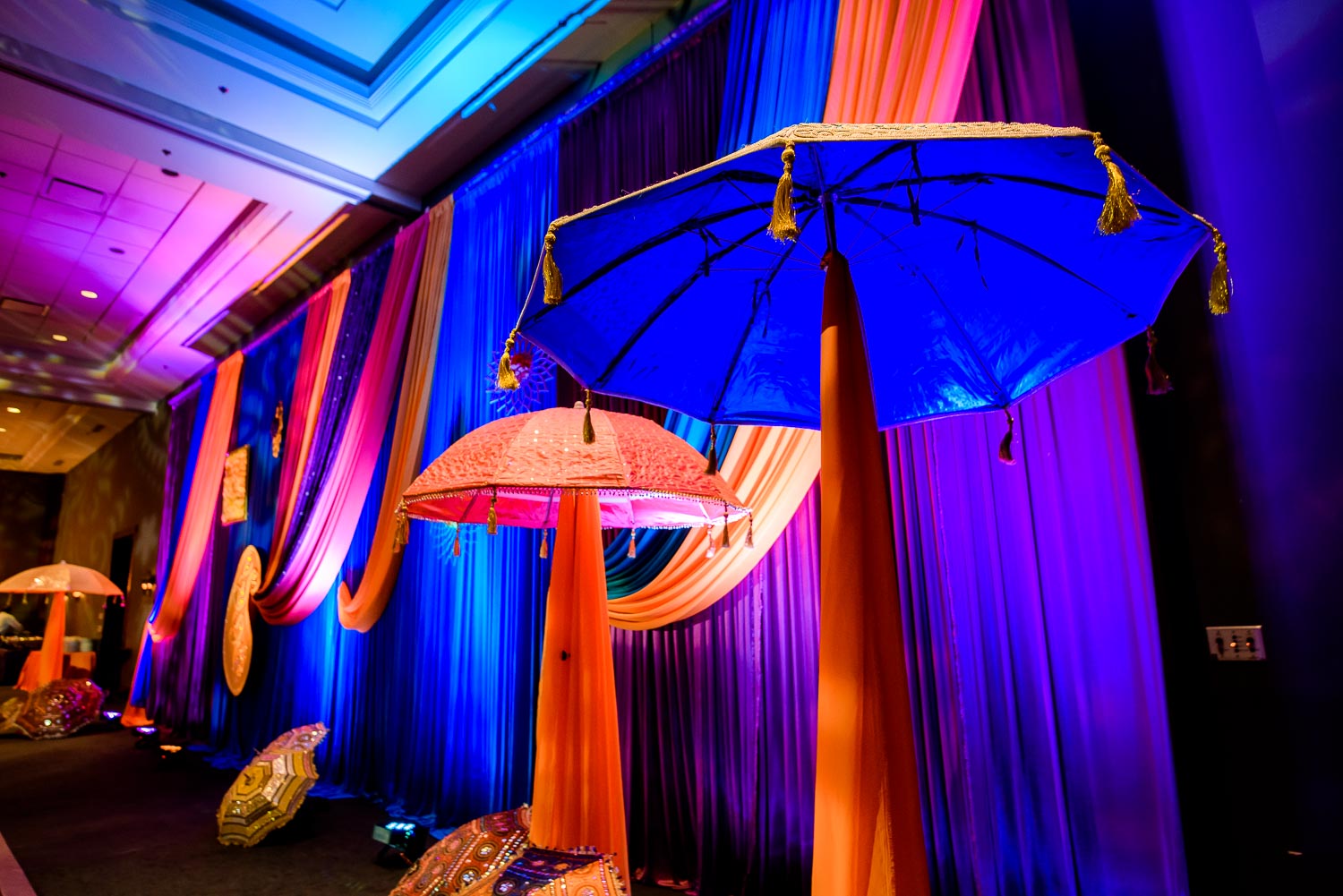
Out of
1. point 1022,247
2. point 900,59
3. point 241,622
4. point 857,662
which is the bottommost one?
point 241,622

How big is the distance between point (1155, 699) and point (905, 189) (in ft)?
4.97

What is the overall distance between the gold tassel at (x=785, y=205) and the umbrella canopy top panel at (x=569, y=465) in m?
0.86

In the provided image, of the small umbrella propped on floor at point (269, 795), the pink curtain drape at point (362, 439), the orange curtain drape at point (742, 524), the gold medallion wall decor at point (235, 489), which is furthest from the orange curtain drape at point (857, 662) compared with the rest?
the gold medallion wall decor at point (235, 489)

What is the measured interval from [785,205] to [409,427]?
407 centimetres

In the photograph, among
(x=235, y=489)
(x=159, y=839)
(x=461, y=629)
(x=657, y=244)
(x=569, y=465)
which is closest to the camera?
(x=657, y=244)

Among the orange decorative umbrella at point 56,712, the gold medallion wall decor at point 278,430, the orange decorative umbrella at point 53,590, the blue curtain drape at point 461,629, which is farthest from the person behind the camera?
the orange decorative umbrella at point 53,590

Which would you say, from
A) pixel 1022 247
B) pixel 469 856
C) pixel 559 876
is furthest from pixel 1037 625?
pixel 469 856

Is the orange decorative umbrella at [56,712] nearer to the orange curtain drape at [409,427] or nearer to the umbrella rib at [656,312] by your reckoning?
the orange curtain drape at [409,427]

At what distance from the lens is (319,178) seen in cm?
543

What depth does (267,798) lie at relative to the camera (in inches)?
149

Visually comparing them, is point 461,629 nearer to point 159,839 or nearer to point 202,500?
point 159,839

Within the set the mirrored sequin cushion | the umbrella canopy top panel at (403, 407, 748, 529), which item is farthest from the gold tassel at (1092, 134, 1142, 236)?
the mirrored sequin cushion

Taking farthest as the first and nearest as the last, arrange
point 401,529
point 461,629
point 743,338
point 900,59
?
point 461,629, point 900,59, point 401,529, point 743,338

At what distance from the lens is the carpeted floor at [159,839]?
3.29 metres
